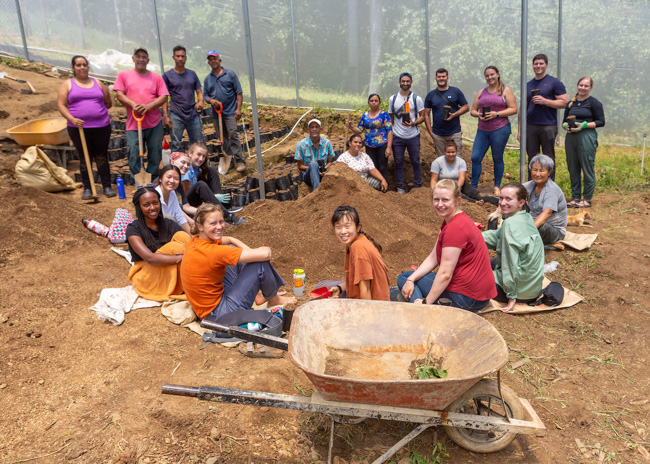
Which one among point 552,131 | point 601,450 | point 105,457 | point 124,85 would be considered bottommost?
point 601,450

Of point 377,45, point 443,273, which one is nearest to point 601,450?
point 443,273

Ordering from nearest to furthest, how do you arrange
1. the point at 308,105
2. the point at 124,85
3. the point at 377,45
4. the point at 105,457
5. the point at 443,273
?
the point at 105,457 < the point at 443,273 < the point at 124,85 < the point at 377,45 < the point at 308,105

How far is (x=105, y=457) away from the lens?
3000 millimetres

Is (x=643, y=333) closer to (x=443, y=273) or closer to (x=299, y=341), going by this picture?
(x=443, y=273)

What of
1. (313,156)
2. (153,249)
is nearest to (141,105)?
(313,156)

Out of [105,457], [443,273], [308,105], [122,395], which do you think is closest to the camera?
[105,457]

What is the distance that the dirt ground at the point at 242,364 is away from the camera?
10.3 ft

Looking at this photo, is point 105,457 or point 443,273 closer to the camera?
point 105,457

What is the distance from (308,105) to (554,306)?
872 centimetres

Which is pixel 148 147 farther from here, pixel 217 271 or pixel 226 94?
pixel 217 271

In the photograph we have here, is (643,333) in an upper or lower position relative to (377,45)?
lower

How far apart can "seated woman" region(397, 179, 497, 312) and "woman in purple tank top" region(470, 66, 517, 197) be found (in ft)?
12.1

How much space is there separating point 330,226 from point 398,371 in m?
3.19

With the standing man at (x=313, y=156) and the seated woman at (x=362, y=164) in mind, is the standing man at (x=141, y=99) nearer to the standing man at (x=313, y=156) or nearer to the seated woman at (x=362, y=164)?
the standing man at (x=313, y=156)
